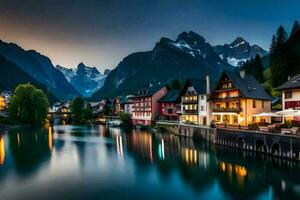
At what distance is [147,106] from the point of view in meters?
107

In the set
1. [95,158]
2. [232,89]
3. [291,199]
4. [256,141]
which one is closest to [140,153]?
[95,158]

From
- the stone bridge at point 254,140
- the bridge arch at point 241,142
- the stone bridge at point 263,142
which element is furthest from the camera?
the bridge arch at point 241,142

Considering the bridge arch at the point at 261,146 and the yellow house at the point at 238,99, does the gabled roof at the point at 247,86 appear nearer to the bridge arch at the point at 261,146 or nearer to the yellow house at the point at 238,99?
the yellow house at the point at 238,99

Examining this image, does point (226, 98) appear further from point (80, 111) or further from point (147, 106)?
point (80, 111)

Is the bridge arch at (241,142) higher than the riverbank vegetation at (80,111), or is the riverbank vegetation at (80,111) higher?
the riverbank vegetation at (80,111)

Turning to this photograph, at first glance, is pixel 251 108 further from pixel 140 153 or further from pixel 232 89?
pixel 140 153

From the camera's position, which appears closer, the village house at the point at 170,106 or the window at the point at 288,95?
the window at the point at 288,95

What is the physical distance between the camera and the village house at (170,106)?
94819mm

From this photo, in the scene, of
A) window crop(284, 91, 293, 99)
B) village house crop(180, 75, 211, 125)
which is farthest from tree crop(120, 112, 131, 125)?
window crop(284, 91, 293, 99)

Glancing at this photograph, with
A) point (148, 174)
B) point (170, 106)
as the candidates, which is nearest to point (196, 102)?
point (170, 106)

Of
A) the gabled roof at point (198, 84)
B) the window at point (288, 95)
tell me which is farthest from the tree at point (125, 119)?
the window at point (288, 95)

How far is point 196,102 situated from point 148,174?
139 feet

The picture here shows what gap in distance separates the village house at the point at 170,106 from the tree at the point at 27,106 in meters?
55.5

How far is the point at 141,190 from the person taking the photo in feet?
98.2
